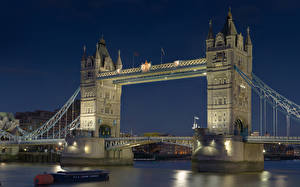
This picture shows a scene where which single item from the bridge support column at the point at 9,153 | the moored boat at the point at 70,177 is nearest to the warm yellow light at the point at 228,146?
the moored boat at the point at 70,177

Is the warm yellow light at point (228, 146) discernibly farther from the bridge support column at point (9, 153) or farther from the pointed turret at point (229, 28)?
the bridge support column at point (9, 153)

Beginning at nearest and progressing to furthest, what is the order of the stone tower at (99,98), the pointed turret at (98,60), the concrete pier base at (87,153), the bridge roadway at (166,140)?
the bridge roadway at (166,140) < the concrete pier base at (87,153) < the stone tower at (99,98) < the pointed turret at (98,60)

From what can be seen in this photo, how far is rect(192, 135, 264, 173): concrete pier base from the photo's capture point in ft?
188

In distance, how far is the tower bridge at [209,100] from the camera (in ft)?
193

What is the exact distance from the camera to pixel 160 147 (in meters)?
189

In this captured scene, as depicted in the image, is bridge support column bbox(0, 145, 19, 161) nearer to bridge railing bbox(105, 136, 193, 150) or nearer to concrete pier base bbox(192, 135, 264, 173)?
bridge railing bbox(105, 136, 193, 150)

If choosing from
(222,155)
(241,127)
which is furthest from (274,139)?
(241,127)

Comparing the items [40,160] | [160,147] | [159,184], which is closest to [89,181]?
[159,184]

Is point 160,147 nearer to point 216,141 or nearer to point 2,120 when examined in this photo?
point 2,120

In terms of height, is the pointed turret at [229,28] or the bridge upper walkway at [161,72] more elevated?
the pointed turret at [229,28]

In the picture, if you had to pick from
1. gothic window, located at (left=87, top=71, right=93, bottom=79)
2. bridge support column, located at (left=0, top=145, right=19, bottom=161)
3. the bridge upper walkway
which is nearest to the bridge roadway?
the bridge upper walkway

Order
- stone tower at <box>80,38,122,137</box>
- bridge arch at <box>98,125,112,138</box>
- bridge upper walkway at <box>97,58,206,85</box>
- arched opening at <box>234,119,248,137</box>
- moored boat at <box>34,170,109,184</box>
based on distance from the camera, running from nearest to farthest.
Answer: moored boat at <box>34,170,109,184</box> < arched opening at <box>234,119,248,137</box> < bridge upper walkway at <box>97,58,206,85</box> < stone tower at <box>80,38,122,137</box> < bridge arch at <box>98,125,112,138</box>

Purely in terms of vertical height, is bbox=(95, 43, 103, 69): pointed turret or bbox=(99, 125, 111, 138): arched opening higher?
bbox=(95, 43, 103, 69): pointed turret

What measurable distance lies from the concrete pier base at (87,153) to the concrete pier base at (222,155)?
1944 cm
